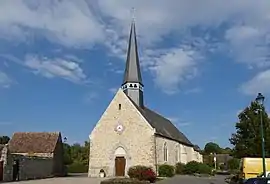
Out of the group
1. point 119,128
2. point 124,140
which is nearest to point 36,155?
point 119,128

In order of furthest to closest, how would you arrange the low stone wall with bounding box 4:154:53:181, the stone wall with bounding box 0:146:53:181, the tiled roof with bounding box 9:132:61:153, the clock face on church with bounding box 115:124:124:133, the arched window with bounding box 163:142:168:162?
the tiled roof with bounding box 9:132:61:153 → the arched window with bounding box 163:142:168:162 → the clock face on church with bounding box 115:124:124:133 → the low stone wall with bounding box 4:154:53:181 → the stone wall with bounding box 0:146:53:181

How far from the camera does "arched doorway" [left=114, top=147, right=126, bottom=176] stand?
4288cm

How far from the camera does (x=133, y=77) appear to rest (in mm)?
47125

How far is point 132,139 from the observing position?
141ft

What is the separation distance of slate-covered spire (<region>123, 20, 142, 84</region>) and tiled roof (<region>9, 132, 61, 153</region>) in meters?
12.9

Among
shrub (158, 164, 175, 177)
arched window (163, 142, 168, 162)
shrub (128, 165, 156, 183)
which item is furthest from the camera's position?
arched window (163, 142, 168, 162)

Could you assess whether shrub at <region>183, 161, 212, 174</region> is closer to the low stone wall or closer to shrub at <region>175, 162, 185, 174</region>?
shrub at <region>175, 162, 185, 174</region>

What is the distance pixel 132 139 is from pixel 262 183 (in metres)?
29.6

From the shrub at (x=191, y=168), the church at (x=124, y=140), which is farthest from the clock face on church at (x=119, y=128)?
the shrub at (x=191, y=168)

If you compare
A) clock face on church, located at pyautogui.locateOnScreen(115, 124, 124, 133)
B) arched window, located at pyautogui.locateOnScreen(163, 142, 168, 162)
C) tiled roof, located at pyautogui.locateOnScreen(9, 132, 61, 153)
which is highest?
clock face on church, located at pyautogui.locateOnScreen(115, 124, 124, 133)

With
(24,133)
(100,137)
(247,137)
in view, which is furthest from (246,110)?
(24,133)

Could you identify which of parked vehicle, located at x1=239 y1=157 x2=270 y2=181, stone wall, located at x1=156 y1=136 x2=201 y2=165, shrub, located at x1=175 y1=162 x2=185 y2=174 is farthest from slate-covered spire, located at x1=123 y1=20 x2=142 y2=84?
parked vehicle, located at x1=239 y1=157 x2=270 y2=181

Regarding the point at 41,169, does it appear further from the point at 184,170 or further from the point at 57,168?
the point at 184,170

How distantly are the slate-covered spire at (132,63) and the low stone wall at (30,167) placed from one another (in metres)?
14.1
